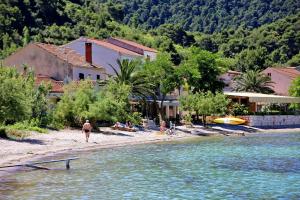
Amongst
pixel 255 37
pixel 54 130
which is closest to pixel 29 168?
pixel 54 130

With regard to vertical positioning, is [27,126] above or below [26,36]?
below

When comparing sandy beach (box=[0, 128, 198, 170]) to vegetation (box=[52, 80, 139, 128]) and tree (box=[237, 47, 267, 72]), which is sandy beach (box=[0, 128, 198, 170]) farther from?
tree (box=[237, 47, 267, 72])

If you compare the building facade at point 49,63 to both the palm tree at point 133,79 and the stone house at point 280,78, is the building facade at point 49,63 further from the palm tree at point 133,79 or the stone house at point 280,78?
the stone house at point 280,78

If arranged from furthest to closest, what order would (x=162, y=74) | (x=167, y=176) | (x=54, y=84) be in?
(x=162, y=74) < (x=54, y=84) < (x=167, y=176)

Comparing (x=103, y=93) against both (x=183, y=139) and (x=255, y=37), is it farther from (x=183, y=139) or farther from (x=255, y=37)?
(x=255, y=37)

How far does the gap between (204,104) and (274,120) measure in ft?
53.7

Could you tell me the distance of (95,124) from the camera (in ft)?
178

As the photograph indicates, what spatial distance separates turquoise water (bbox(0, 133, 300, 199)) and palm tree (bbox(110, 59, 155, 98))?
59.2 ft

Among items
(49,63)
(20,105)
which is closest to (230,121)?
(49,63)

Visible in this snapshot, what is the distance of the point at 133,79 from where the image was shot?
63.2m

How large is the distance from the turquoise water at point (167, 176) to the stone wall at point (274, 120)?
1211 inches

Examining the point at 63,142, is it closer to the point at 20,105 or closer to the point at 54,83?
the point at 20,105

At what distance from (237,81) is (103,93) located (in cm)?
5189

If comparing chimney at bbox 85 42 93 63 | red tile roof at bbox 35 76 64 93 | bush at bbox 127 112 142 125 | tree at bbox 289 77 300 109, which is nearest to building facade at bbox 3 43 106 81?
red tile roof at bbox 35 76 64 93
